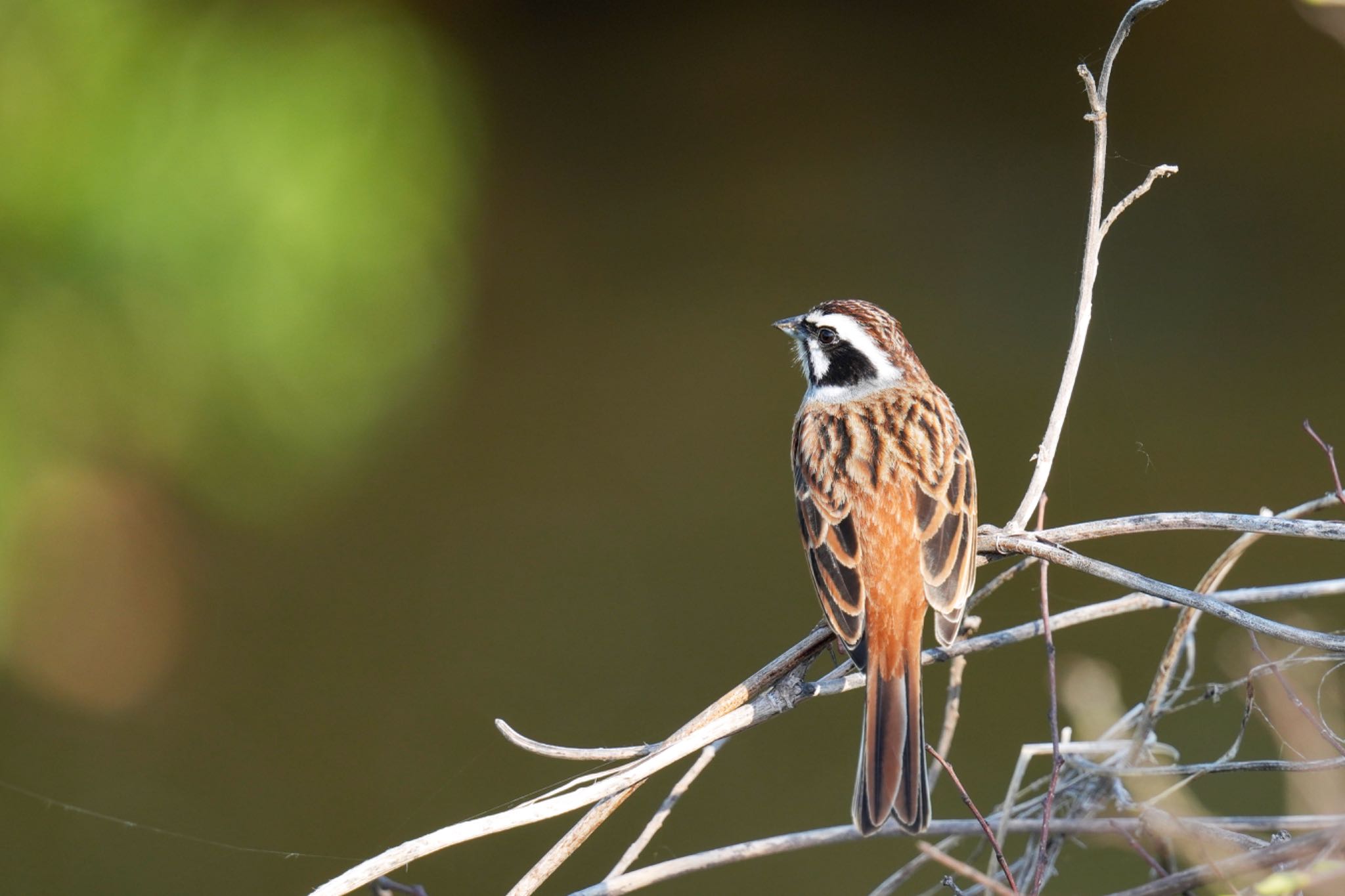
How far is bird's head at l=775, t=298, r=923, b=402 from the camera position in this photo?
267 cm

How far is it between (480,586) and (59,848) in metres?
1.86

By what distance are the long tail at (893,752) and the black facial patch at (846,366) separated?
884 millimetres

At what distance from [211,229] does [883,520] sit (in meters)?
2.40

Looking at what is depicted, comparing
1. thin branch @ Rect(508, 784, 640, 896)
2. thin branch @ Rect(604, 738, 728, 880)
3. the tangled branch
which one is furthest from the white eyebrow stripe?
thin branch @ Rect(508, 784, 640, 896)

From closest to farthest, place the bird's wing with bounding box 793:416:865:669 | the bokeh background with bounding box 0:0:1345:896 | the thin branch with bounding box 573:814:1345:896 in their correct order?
the thin branch with bounding box 573:814:1345:896, the bird's wing with bounding box 793:416:865:669, the bokeh background with bounding box 0:0:1345:896

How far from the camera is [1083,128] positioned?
4559mm

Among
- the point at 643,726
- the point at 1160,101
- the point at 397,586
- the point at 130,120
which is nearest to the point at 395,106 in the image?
the point at 130,120

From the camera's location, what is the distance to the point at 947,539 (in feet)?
6.89

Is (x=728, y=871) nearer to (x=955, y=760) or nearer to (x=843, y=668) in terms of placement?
(x=955, y=760)

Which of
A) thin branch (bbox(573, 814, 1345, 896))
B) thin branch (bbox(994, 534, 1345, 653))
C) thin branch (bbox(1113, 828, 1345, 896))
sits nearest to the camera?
thin branch (bbox(1113, 828, 1345, 896))

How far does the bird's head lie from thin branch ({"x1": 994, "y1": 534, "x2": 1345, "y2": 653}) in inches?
44.0

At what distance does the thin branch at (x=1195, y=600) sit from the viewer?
1368 millimetres

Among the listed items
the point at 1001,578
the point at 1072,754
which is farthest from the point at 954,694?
the point at 1001,578

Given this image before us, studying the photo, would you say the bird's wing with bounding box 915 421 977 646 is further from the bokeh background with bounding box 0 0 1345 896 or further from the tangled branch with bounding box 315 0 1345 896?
the bokeh background with bounding box 0 0 1345 896
